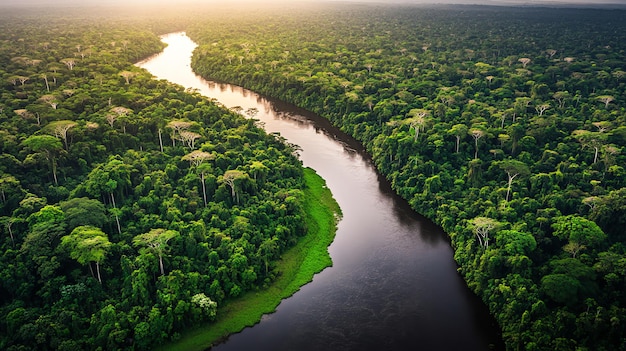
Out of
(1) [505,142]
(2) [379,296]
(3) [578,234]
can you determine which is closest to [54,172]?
(2) [379,296]

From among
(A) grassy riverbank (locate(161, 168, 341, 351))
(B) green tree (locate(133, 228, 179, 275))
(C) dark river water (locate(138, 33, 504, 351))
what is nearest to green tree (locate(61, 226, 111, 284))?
(B) green tree (locate(133, 228, 179, 275))

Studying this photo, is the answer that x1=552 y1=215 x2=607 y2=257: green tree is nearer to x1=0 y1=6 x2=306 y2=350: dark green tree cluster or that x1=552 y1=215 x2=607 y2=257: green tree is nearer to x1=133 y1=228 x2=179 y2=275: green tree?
x1=0 y1=6 x2=306 y2=350: dark green tree cluster

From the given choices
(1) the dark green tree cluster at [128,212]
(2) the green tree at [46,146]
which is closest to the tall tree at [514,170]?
(1) the dark green tree cluster at [128,212]

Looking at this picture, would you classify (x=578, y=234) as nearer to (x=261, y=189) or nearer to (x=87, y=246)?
(x=261, y=189)

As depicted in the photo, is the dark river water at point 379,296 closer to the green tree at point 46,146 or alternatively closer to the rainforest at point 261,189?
the rainforest at point 261,189

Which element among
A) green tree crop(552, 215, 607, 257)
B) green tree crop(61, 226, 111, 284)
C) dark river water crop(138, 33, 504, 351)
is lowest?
dark river water crop(138, 33, 504, 351)

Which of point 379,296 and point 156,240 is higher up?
point 156,240
